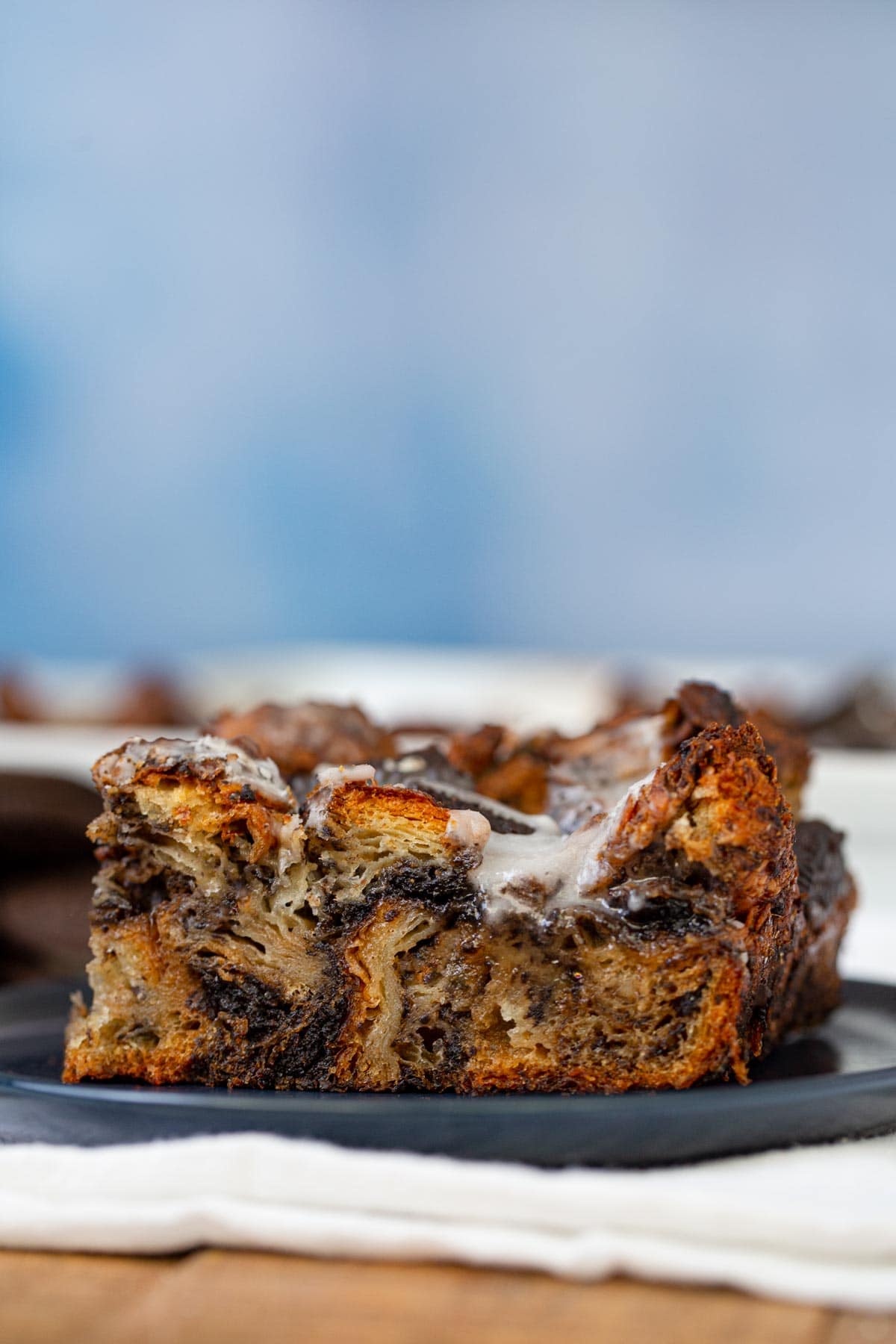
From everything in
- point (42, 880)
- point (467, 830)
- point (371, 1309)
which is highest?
point (467, 830)

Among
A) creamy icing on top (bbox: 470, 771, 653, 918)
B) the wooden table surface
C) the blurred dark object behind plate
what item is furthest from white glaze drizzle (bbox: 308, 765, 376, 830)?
the blurred dark object behind plate

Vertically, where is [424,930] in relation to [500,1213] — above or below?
above

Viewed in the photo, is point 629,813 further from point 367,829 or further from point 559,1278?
point 559,1278

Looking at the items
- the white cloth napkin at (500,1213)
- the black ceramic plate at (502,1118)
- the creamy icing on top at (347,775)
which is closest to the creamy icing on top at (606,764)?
the creamy icing on top at (347,775)

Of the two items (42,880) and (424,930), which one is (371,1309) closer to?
(424,930)

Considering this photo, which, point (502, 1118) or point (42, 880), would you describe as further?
point (42, 880)

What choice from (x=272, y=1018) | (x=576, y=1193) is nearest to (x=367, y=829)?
(x=272, y=1018)

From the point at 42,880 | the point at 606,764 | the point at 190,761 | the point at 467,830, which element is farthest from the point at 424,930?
the point at 42,880

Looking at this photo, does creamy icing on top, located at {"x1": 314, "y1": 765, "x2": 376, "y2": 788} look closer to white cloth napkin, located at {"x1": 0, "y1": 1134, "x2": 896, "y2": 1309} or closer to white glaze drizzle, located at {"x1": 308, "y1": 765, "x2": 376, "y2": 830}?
white glaze drizzle, located at {"x1": 308, "y1": 765, "x2": 376, "y2": 830}
